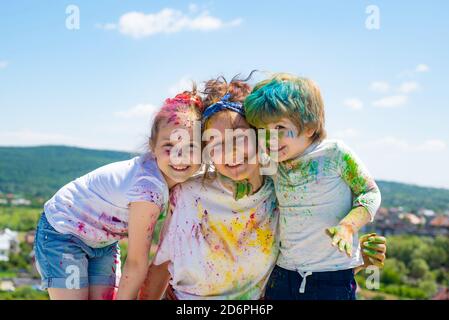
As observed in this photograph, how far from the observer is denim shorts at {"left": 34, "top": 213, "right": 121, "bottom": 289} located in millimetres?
2545

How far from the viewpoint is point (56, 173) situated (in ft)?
306

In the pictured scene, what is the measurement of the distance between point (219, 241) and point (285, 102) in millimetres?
708

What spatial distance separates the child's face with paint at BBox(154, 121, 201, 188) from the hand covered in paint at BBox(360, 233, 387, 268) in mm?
885

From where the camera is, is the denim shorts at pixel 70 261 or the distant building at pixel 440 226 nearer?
the denim shorts at pixel 70 261

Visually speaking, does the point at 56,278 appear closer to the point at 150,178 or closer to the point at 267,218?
the point at 150,178

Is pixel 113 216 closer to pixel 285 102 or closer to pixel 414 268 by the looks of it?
pixel 285 102

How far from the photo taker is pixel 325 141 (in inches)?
99.0

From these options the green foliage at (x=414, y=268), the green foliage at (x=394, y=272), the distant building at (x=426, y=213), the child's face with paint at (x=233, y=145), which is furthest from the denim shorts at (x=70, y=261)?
the distant building at (x=426, y=213)

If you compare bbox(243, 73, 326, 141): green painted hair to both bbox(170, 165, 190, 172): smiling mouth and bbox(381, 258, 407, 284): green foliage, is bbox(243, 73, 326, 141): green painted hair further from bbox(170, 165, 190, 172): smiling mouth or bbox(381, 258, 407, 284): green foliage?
bbox(381, 258, 407, 284): green foliage

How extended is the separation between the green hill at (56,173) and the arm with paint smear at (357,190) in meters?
90.0

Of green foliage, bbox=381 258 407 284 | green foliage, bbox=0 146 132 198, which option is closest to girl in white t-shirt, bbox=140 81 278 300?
green foliage, bbox=381 258 407 284

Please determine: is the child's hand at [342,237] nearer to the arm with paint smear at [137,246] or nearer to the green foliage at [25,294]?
the arm with paint smear at [137,246]

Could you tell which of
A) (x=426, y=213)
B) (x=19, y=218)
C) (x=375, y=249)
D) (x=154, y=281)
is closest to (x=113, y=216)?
(x=154, y=281)

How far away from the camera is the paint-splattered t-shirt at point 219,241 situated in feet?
8.23
